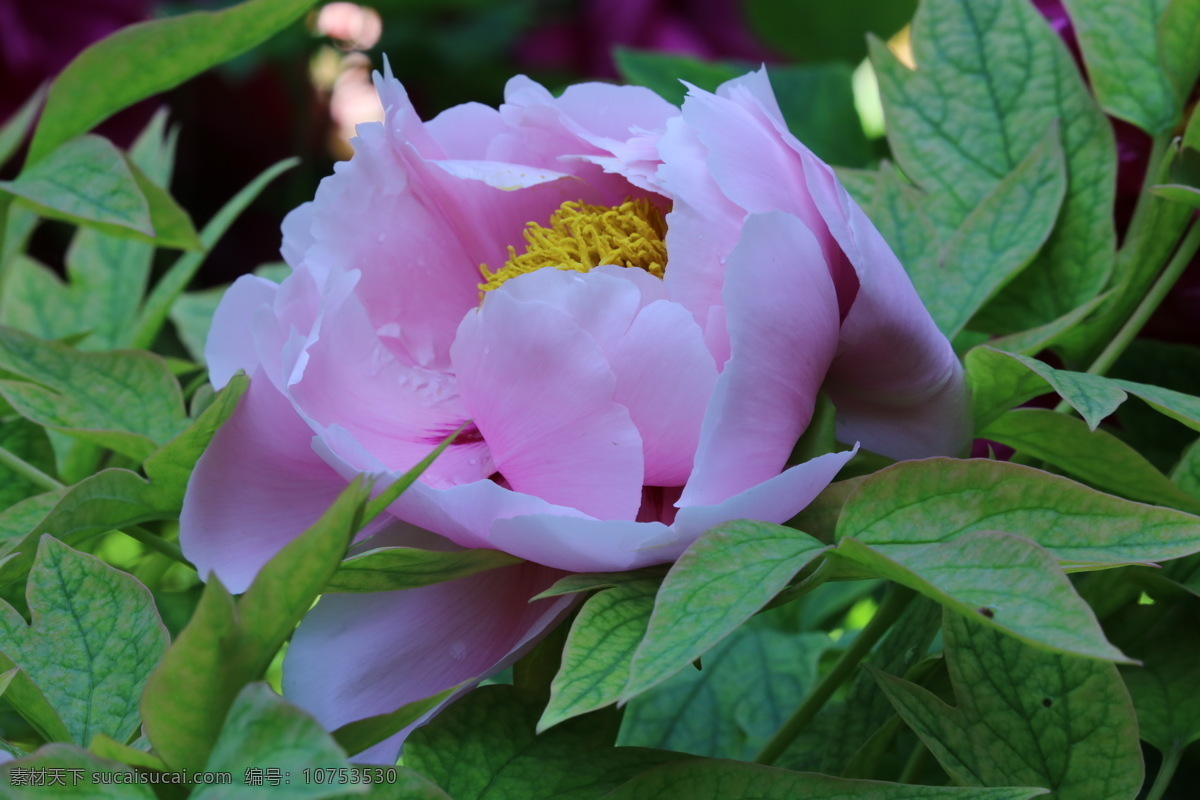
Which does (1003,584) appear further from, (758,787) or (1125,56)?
(1125,56)

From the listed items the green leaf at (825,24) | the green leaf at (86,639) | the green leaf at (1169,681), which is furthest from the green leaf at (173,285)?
the green leaf at (825,24)

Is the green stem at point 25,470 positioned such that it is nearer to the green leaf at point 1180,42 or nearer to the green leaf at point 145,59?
the green leaf at point 145,59

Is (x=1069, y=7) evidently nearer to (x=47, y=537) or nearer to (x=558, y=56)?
(x=47, y=537)

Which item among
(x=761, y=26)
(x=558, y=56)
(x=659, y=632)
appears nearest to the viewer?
(x=659, y=632)

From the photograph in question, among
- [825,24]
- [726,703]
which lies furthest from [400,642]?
[825,24]

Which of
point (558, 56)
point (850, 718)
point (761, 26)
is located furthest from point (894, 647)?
point (558, 56)

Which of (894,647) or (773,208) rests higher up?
(773,208)

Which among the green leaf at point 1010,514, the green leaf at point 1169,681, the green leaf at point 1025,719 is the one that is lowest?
the green leaf at point 1169,681
